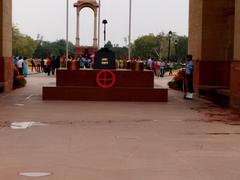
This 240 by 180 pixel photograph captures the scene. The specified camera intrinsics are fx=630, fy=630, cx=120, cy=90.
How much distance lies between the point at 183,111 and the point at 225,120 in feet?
7.93

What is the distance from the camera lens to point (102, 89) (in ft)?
71.3

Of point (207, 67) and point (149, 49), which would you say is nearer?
point (207, 67)

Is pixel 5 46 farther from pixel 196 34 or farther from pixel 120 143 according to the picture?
pixel 120 143

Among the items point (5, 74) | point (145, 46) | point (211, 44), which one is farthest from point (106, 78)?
point (145, 46)

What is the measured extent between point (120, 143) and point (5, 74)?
13560 mm

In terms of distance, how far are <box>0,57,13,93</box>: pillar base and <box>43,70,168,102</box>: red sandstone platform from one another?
2735mm

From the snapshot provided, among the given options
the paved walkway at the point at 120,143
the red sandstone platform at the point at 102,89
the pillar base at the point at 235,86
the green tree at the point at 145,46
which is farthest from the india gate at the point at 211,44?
the green tree at the point at 145,46

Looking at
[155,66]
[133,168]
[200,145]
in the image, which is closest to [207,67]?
[200,145]

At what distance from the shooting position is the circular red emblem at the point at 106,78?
72.2 ft

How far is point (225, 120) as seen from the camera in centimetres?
1584

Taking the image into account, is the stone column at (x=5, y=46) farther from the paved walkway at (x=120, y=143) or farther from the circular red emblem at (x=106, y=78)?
the paved walkway at (x=120, y=143)

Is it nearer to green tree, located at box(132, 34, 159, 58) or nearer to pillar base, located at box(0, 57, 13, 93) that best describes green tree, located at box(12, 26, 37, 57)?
green tree, located at box(132, 34, 159, 58)

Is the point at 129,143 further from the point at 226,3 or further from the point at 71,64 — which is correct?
the point at 226,3

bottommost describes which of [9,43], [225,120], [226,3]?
[225,120]
